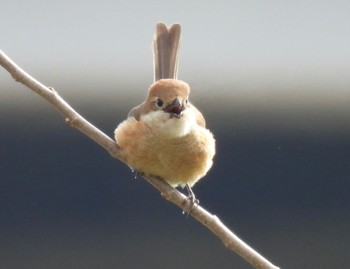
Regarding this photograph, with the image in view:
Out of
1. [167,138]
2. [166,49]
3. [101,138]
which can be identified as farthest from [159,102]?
[166,49]

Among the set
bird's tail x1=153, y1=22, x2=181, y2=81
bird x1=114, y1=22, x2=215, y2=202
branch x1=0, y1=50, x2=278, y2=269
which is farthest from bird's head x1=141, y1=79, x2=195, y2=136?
bird's tail x1=153, y1=22, x2=181, y2=81

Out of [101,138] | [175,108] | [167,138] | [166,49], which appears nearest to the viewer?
[101,138]

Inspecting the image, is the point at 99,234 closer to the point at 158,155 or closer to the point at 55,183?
the point at 55,183

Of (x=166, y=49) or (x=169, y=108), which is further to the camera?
(x=166, y=49)

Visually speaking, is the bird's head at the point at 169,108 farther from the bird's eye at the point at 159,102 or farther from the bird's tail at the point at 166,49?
the bird's tail at the point at 166,49

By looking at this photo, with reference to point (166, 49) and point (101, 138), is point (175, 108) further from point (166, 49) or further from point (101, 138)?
point (166, 49)

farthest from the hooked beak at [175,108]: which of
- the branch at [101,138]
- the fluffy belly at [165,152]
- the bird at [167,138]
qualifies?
the branch at [101,138]
